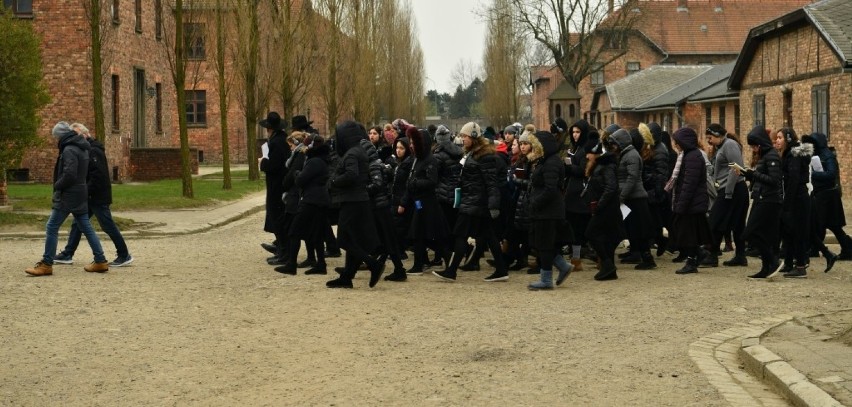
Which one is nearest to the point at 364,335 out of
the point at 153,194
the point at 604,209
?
the point at 604,209

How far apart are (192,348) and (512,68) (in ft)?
215

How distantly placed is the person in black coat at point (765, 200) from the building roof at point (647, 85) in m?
41.2

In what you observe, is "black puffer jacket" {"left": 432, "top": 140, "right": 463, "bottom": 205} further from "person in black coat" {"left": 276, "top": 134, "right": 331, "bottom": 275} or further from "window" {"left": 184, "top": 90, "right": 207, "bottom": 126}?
"window" {"left": 184, "top": 90, "right": 207, "bottom": 126}

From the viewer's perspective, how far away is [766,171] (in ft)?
44.2

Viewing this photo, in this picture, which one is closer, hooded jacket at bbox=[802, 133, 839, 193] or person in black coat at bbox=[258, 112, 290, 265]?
hooded jacket at bbox=[802, 133, 839, 193]

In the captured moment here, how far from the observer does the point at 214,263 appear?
605 inches

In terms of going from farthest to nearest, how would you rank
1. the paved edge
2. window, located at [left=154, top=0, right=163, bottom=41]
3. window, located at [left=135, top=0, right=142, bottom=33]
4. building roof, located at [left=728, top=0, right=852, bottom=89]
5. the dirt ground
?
window, located at [left=154, top=0, right=163, bottom=41]
window, located at [left=135, top=0, right=142, bottom=33]
building roof, located at [left=728, top=0, right=852, bottom=89]
the dirt ground
the paved edge

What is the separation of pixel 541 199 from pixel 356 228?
1917 mm

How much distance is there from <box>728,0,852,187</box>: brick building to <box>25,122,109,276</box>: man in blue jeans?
18715 mm

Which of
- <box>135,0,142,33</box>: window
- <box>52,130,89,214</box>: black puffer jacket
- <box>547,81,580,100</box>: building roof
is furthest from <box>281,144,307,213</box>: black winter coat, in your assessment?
<box>135,0,142,33</box>: window

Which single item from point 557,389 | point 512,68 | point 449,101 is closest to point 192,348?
point 557,389

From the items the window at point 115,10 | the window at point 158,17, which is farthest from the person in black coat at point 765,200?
the window at point 158,17

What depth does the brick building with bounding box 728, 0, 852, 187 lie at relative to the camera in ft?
94.4

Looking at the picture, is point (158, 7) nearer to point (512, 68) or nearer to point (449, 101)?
point (512, 68)
